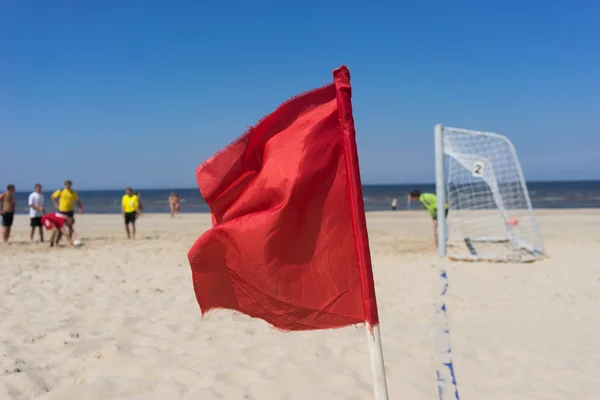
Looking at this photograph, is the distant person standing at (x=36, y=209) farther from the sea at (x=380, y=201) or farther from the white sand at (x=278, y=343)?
the sea at (x=380, y=201)

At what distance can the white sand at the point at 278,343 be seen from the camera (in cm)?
346

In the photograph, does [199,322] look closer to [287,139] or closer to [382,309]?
[382,309]

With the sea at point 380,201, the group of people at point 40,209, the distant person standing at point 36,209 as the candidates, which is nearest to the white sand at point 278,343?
the group of people at point 40,209

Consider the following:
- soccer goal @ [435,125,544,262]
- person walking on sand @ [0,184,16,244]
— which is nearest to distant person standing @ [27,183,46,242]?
person walking on sand @ [0,184,16,244]

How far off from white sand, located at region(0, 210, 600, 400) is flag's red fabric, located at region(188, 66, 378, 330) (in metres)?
1.34

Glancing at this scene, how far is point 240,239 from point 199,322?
3.14m

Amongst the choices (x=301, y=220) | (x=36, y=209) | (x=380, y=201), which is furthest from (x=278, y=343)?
(x=380, y=201)

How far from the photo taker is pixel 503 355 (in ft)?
13.7

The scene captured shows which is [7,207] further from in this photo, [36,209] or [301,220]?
[301,220]

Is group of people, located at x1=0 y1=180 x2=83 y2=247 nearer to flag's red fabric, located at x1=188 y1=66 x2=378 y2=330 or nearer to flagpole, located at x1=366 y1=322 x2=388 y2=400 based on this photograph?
flag's red fabric, located at x1=188 y1=66 x2=378 y2=330

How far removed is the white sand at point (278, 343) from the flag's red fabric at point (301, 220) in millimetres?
1340

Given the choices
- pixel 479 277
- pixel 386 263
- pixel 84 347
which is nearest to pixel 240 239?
pixel 84 347

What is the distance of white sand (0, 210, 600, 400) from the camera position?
3.46 meters

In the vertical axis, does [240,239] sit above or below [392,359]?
above
